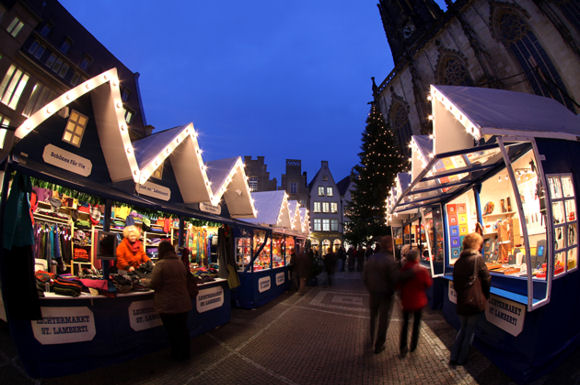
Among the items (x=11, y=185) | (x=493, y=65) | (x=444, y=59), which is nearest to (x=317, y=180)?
(x=444, y=59)

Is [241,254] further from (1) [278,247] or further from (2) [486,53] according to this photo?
(2) [486,53]

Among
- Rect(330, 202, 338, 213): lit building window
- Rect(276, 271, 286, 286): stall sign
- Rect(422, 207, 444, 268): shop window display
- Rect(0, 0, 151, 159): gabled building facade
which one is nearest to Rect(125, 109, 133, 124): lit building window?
Rect(0, 0, 151, 159): gabled building facade

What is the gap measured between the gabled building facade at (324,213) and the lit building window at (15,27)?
3383 centimetres

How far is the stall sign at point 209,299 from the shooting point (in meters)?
5.76

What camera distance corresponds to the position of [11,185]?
333cm

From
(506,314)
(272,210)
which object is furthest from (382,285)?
(272,210)

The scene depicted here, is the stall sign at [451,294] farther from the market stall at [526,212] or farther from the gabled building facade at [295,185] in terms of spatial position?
the gabled building facade at [295,185]

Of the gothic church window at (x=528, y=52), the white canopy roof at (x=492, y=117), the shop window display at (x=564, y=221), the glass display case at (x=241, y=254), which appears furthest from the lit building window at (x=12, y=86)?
the gothic church window at (x=528, y=52)

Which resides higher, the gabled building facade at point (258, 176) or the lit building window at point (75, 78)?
the lit building window at point (75, 78)

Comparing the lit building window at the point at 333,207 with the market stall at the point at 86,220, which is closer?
the market stall at the point at 86,220

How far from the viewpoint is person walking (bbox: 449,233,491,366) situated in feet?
11.7

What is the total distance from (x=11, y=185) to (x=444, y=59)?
106ft

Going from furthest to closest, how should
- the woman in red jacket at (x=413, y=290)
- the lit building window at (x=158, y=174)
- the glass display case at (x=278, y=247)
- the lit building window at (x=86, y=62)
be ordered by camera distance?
the lit building window at (x=86, y=62) < the glass display case at (x=278, y=247) < the lit building window at (x=158, y=174) < the woman in red jacket at (x=413, y=290)

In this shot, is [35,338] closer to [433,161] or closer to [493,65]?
[433,161]
